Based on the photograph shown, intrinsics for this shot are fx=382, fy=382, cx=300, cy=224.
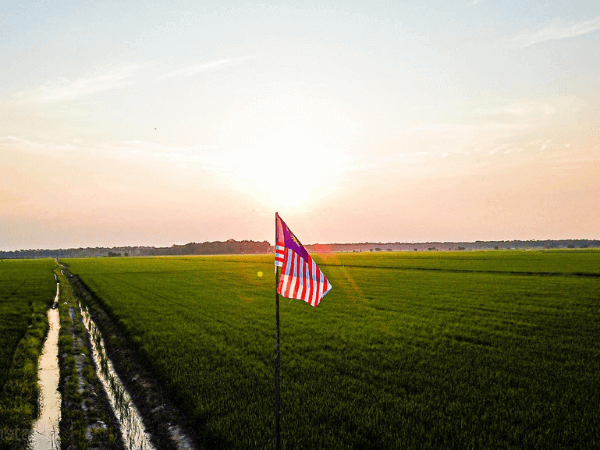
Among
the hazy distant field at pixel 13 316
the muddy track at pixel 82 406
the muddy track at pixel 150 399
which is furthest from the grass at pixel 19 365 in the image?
the muddy track at pixel 150 399

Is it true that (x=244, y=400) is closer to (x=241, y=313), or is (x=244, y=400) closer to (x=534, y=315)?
(x=241, y=313)

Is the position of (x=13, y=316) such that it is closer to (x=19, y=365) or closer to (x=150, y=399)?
(x=19, y=365)

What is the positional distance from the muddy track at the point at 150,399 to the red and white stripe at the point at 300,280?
13.9ft

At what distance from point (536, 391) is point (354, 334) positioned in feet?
28.4

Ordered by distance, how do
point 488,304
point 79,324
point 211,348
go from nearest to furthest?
point 211,348 < point 79,324 < point 488,304

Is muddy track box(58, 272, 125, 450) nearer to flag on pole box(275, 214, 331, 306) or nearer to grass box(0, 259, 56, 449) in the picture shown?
grass box(0, 259, 56, 449)

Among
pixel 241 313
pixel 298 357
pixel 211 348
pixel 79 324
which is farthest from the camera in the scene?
pixel 241 313

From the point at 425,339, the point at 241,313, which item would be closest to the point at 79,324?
the point at 241,313

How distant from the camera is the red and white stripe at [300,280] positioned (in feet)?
23.1

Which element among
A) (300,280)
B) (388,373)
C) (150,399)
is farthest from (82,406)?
(388,373)

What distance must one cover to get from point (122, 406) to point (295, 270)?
23.3 ft

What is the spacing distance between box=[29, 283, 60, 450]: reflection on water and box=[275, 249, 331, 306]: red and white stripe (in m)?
6.30

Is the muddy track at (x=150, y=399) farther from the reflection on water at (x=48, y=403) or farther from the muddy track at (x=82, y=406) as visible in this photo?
the reflection on water at (x=48, y=403)

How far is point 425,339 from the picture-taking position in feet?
55.3
